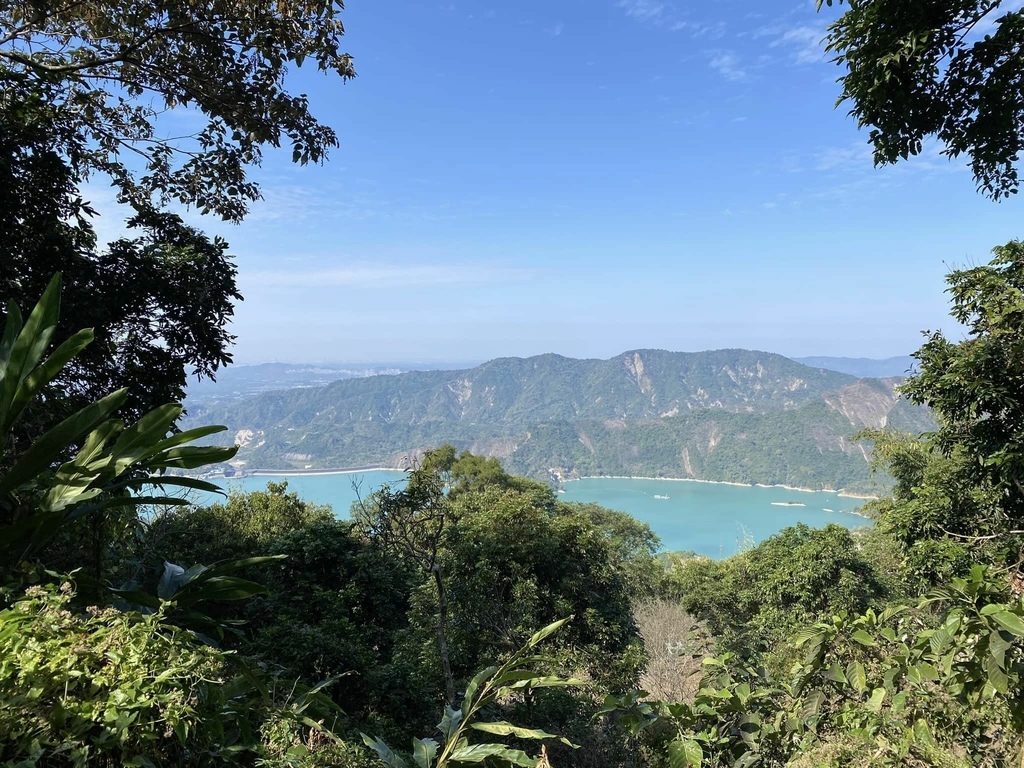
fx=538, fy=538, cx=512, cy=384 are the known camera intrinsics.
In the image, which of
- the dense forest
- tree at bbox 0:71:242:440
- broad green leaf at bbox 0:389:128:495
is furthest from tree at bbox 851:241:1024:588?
tree at bbox 0:71:242:440

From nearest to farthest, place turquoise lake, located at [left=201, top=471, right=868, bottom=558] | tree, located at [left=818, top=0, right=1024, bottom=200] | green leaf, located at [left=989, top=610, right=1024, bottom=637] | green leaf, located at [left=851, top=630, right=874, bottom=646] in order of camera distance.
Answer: green leaf, located at [left=989, top=610, right=1024, bottom=637], green leaf, located at [left=851, top=630, right=874, bottom=646], tree, located at [left=818, top=0, right=1024, bottom=200], turquoise lake, located at [left=201, top=471, right=868, bottom=558]

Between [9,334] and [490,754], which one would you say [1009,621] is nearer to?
[490,754]

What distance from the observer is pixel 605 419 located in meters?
149

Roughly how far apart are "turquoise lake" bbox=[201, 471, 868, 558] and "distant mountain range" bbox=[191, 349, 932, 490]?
7.57 meters

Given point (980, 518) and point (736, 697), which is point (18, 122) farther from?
point (980, 518)

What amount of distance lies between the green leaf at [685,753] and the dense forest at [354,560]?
3.4 inches

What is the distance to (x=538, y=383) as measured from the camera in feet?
636

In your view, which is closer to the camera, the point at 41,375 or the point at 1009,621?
the point at 1009,621

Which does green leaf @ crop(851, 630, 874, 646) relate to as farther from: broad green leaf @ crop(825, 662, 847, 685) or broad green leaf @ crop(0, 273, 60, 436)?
broad green leaf @ crop(0, 273, 60, 436)

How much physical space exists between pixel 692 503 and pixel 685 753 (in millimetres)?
98436

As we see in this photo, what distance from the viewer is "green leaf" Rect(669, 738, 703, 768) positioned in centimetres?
95

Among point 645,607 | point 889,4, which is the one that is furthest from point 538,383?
point 889,4

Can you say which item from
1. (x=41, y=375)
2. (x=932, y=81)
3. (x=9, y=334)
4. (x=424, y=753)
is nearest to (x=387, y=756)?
(x=424, y=753)

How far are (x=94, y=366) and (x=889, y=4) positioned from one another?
5381mm
